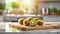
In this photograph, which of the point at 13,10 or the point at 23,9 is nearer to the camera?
the point at 13,10

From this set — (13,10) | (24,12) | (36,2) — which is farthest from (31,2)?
(13,10)

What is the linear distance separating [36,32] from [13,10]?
248 centimetres

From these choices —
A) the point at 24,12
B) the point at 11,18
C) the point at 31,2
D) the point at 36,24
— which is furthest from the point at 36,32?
the point at 31,2

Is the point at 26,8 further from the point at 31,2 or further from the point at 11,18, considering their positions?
the point at 11,18

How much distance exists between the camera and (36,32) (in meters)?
0.88

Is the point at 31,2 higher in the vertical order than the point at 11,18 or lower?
higher

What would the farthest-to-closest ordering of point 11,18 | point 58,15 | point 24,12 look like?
1. point 24,12
2. point 58,15
3. point 11,18

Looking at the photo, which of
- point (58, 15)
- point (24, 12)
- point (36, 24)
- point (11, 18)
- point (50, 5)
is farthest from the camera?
point (50, 5)

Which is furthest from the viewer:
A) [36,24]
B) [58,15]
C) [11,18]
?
[58,15]

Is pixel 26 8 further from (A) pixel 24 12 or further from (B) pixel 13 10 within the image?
(B) pixel 13 10

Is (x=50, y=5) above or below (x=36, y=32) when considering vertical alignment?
above

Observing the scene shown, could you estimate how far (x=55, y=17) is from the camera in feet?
9.91

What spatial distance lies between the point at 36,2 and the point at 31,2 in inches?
6.2

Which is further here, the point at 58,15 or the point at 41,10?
the point at 41,10
